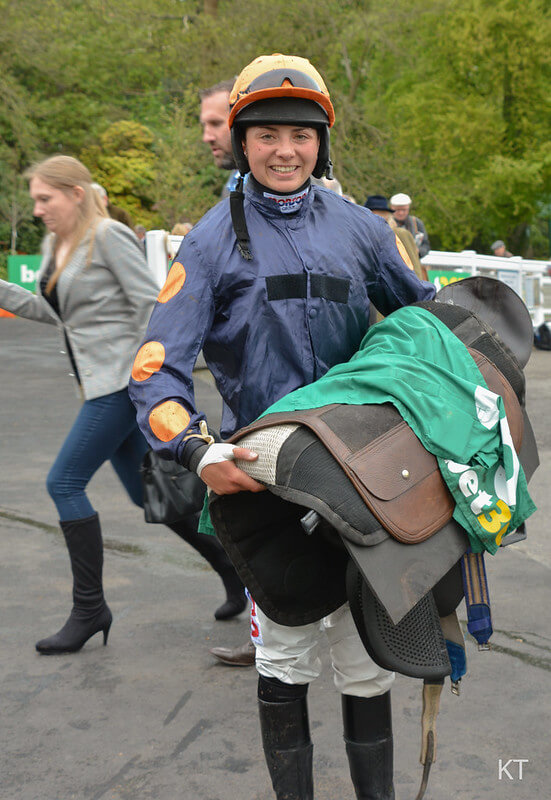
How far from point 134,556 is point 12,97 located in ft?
98.3

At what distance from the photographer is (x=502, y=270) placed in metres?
16.0

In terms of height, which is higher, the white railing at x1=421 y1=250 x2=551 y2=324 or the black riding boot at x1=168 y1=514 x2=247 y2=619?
the black riding boot at x1=168 y1=514 x2=247 y2=619

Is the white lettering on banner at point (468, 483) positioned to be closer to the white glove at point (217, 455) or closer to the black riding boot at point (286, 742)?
the white glove at point (217, 455)

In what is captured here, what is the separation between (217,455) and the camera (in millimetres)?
2199

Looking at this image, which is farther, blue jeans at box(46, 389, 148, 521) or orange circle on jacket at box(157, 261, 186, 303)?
blue jeans at box(46, 389, 148, 521)

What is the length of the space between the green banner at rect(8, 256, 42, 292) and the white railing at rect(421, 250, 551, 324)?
11.9 m

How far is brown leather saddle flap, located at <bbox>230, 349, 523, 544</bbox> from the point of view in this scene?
81.7 inches

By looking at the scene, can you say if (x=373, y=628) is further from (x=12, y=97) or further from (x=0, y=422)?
(x=12, y=97)

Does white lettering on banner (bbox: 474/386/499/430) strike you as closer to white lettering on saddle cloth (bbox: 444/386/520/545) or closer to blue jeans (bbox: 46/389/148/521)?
white lettering on saddle cloth (bbox: 444/386/520/545)

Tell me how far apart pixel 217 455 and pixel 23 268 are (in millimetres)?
23298

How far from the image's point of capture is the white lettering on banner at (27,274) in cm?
2403

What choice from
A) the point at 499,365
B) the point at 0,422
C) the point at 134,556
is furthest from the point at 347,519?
the point at 0,422

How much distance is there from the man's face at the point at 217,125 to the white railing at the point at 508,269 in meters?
10.6

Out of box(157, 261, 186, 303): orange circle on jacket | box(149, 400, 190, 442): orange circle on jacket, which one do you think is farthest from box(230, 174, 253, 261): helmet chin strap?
box(149, 400, 190, 442): orange circle on jacket
